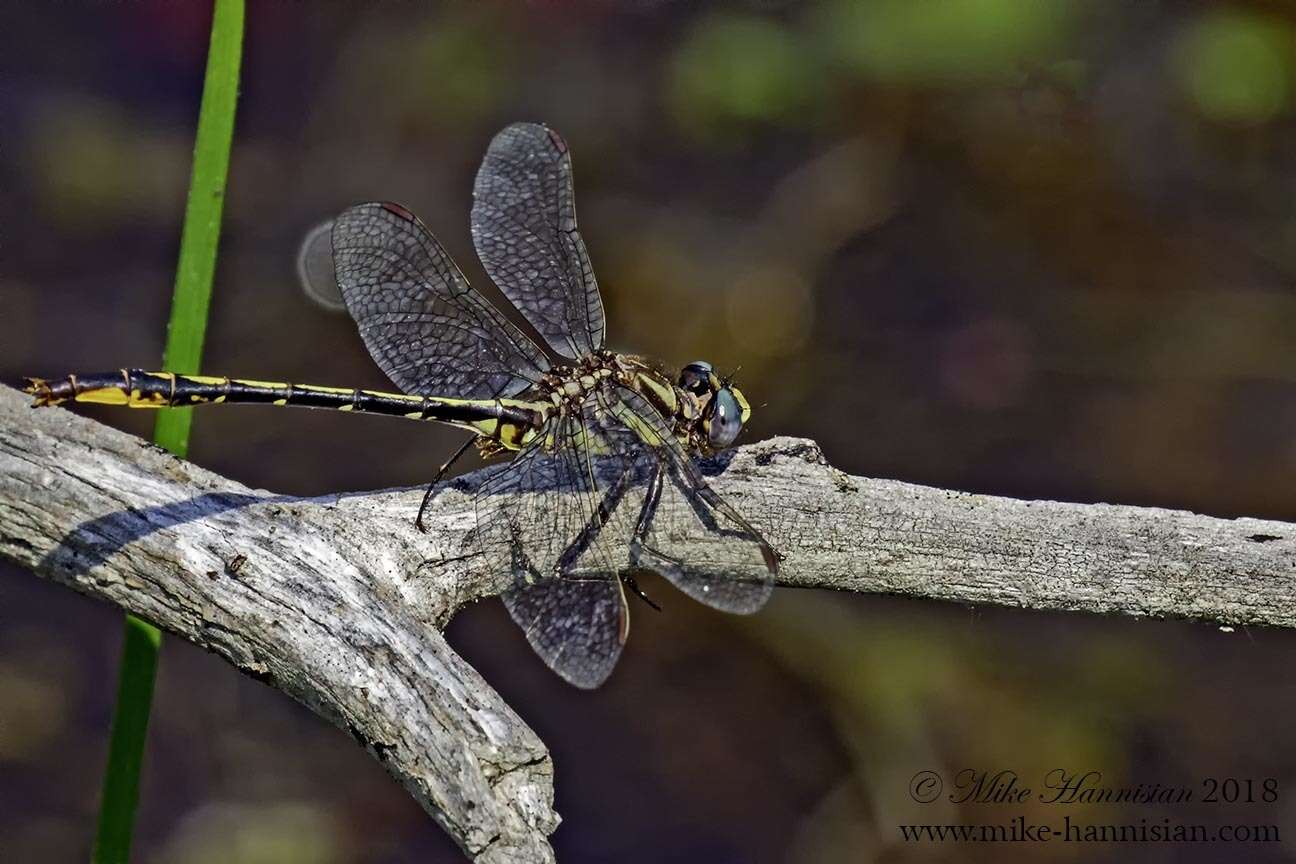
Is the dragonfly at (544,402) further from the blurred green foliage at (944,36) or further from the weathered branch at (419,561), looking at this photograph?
the blurred green foliage at (944,36)

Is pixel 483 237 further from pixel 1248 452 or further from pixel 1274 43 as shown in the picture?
pixel 1274 43

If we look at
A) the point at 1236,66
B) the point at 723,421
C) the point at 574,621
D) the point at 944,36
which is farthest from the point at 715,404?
the point at 1236,66

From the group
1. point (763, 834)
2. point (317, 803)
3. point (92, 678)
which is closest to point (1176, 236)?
point (763, 834)

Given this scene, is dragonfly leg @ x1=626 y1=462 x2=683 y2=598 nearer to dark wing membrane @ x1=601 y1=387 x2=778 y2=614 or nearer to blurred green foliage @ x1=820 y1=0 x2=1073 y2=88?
dark wing membrane @ x1=601 y1=387 x2=778 y2=614

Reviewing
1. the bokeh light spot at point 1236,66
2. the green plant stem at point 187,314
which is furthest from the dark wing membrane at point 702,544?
the bokeh light spot at point 1236,66

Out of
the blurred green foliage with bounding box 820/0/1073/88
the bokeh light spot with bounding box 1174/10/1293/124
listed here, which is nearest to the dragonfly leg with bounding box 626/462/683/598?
the blurred green foliage with bounding box 820/0/1073/88

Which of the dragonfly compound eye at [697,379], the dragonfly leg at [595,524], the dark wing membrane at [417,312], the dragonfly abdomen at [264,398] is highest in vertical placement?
the dark wing membrane at [417,312]
